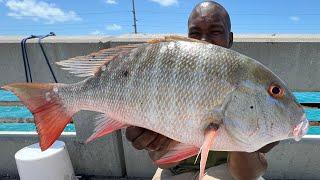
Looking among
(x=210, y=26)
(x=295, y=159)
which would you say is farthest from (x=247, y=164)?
(x=295, y=159)

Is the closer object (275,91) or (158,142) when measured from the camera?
(275,91)

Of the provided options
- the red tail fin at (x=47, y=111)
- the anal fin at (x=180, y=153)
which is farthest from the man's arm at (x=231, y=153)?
the red tail fin at (x=47, y=111)

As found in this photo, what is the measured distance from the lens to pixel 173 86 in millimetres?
1799

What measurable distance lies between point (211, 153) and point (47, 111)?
1.10m

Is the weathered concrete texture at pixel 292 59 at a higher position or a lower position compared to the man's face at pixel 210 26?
lower

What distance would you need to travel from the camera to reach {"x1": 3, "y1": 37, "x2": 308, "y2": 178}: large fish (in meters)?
1.73

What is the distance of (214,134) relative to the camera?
1667 mm

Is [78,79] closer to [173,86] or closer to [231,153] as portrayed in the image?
[231,153]

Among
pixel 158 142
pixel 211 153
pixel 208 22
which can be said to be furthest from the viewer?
pixel 211 153

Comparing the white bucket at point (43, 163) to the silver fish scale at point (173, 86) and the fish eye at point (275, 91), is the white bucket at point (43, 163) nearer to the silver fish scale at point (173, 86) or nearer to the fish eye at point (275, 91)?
the silver fish scale at point (173, 86)

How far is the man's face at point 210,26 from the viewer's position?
100.0 inches

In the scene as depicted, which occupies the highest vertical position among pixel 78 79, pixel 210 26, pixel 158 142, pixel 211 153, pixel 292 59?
pixel 210 26

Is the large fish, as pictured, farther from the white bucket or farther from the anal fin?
the white bucket

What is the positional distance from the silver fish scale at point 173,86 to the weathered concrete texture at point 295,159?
2180 mm
